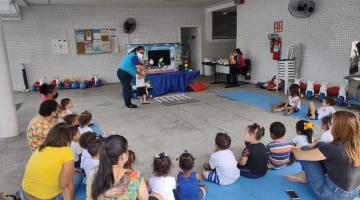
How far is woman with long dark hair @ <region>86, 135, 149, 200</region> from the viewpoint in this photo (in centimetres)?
170

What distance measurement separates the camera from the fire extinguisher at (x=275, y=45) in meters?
8.34

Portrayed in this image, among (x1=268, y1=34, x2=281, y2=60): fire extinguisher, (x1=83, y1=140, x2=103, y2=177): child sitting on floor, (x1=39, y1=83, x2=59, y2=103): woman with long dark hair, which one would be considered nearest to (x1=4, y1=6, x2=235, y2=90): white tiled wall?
(x1=268, y1=34, x2=281, y2=60): fire extinguisher

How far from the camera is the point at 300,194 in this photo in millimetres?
2764

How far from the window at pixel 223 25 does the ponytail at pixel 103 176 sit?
11.4 meters

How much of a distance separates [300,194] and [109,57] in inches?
367

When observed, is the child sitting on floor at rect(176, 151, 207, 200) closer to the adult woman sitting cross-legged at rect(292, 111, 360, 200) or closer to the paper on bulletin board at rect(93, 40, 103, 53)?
the adult woman sitting cross-legged at rect(292, 111, 360, 200)

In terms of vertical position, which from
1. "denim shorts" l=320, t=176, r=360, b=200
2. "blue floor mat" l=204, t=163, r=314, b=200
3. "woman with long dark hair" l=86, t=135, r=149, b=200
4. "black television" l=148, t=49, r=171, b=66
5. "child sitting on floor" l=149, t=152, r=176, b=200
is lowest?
"blue floor mat" l=204, t=163, r=314, b=200

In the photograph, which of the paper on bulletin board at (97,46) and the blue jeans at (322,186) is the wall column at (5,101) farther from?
the paper on bulletin board at (97,46)

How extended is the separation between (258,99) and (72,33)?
7.11 meters

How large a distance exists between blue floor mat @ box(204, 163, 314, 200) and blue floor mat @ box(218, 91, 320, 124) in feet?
9.10

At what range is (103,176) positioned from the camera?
5.57ft

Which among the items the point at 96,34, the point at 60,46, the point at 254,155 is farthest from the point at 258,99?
the point at 60,46

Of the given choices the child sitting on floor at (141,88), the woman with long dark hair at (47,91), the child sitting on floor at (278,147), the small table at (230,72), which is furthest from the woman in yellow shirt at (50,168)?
the small table at (230,72)

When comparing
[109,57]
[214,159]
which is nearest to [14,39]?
[109,57]
